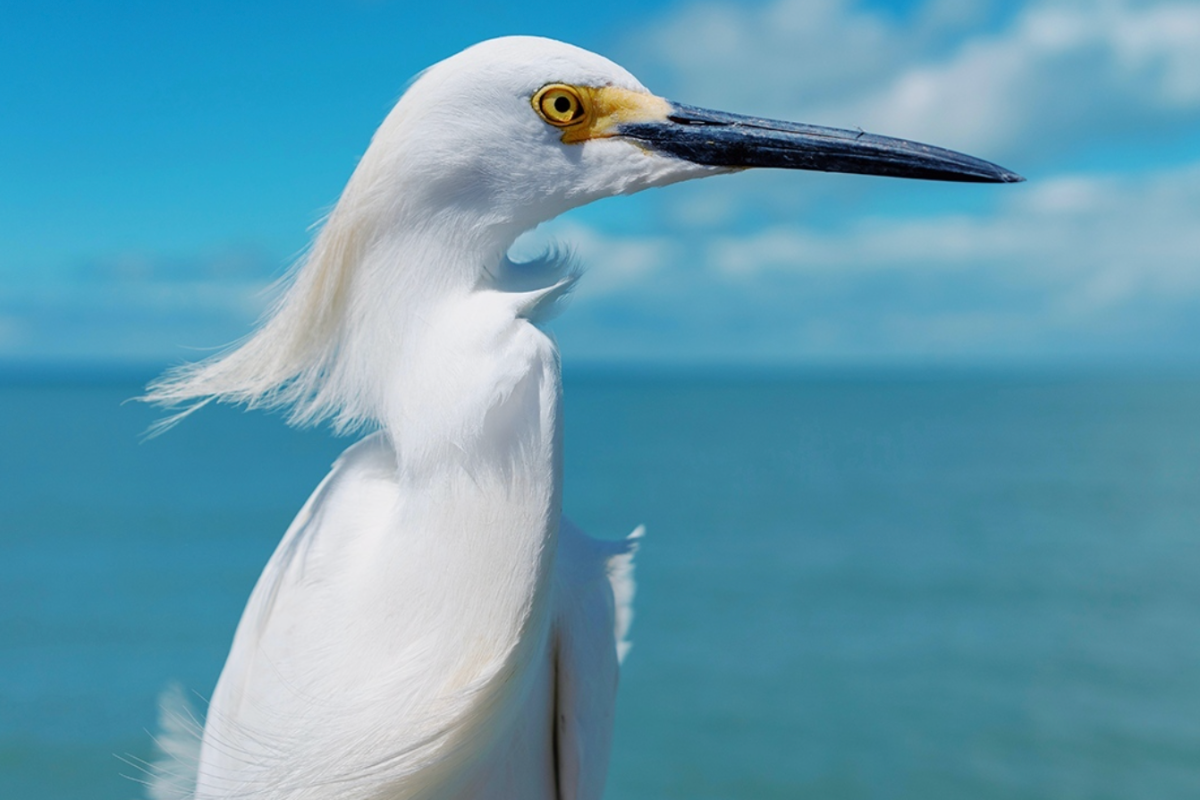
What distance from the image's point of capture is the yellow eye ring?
149cm

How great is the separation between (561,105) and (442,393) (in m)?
0.53

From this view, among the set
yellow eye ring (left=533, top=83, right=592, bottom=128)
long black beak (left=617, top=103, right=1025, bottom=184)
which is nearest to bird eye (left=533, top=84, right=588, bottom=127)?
yellow eye ring (left=533, top=83, right=592, bottom=128)

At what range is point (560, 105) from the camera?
4.95 feet

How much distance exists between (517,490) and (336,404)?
1.45 ft

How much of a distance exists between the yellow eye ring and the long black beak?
0.16 metres

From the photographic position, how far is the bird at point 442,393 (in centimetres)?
140

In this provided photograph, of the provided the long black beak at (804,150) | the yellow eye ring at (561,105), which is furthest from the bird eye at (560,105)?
the long black beak at (804,150)

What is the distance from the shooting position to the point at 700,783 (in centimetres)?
582

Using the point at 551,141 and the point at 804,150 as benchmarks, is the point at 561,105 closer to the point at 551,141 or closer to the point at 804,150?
the point at 551,141

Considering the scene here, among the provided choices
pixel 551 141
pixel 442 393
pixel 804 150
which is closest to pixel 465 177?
pixel 551 141

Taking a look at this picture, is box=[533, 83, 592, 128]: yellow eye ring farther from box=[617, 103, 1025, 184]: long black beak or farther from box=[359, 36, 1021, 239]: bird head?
box=[617, 103, 1025, 184]: long black beak

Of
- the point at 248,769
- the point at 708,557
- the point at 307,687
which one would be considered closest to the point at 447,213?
the point at 307,687

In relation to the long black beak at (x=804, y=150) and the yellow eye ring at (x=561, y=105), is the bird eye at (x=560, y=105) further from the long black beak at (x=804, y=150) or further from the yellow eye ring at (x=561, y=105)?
the long black beak at (x=804, y=150)

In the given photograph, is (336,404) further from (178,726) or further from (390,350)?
(178,726)
